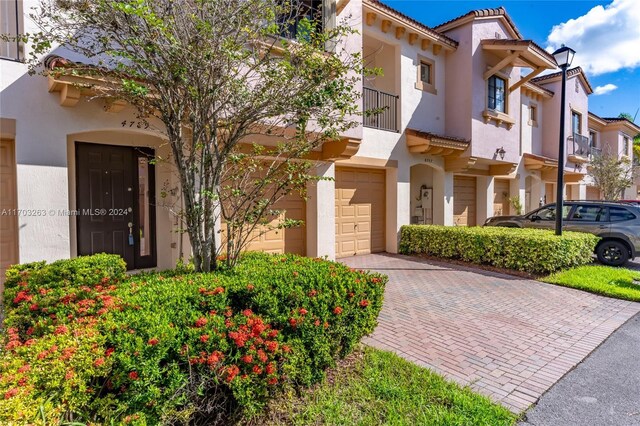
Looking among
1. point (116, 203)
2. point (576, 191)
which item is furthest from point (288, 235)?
point (576, 191)

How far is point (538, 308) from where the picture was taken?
619 cm

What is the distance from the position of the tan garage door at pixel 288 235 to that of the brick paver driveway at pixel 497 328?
8.74 ft

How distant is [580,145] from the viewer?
19688 mm

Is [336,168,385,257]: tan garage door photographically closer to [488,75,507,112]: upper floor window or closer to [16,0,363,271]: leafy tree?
[488,75,507,112]: upper floor window

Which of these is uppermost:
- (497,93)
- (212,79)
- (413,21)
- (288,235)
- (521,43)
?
(413,21)

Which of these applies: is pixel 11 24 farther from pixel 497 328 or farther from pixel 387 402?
pixel 497 328

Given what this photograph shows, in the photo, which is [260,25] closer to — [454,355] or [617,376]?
[454,355]

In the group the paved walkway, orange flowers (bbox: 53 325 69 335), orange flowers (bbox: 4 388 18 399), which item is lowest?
the paved walkway

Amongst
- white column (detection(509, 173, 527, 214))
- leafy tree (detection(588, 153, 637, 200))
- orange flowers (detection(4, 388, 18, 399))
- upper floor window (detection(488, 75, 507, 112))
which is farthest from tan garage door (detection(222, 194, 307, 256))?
leafy tree (detection(588, 153, 637, 200))

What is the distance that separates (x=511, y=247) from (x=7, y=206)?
10.3 m

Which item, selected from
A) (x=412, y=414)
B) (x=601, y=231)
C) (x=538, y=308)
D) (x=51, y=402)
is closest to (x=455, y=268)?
(x=538, y=308)

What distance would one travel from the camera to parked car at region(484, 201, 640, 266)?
9.79 meters

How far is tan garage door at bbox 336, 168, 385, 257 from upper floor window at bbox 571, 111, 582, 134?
14.6m

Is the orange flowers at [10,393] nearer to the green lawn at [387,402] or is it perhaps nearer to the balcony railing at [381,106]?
the green lawn at [387,402]
